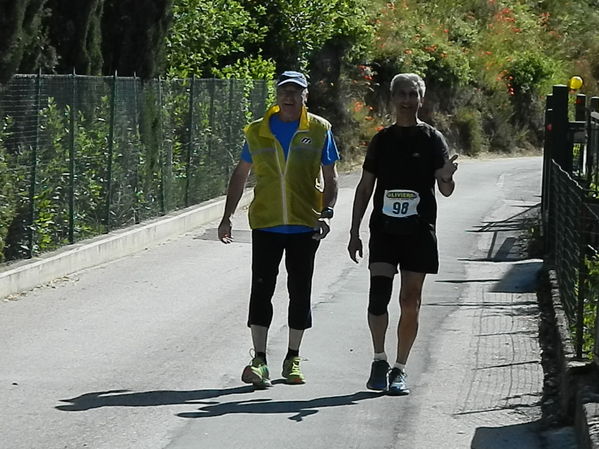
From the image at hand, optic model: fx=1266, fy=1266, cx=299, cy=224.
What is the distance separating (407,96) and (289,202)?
1.02 meters

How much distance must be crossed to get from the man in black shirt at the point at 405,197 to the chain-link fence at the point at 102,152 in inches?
196

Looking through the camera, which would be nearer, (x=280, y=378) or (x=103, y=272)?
(x=280, y=378)

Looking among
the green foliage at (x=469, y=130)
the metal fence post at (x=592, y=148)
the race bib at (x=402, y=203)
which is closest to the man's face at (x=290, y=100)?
the race bib at (x=402, y=203)

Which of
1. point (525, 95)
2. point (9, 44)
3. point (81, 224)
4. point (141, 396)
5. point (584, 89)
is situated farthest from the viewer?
point (584, 89)

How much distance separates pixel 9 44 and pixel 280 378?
511cm

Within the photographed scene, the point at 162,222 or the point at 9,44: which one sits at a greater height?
the point at 9,44

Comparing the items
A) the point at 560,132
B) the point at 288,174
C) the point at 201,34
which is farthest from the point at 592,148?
the point at 201,34

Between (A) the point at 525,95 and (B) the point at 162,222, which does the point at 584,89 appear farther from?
(B) the point at 162,222

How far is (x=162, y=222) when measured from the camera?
1627 centimetres

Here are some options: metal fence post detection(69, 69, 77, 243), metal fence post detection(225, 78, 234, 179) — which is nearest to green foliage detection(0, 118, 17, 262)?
metal fence post detection(69, 69, 77, 243)

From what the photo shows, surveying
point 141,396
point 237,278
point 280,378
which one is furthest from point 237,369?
point 237,278

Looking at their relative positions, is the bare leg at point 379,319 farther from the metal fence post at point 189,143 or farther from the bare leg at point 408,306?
the metal fence post at point 189,143

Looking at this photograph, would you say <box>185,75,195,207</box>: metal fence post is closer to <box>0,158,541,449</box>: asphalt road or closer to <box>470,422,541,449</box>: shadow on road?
<box>0,158,541,449</box>: asphalt road

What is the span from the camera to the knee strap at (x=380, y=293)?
26.1 ft
